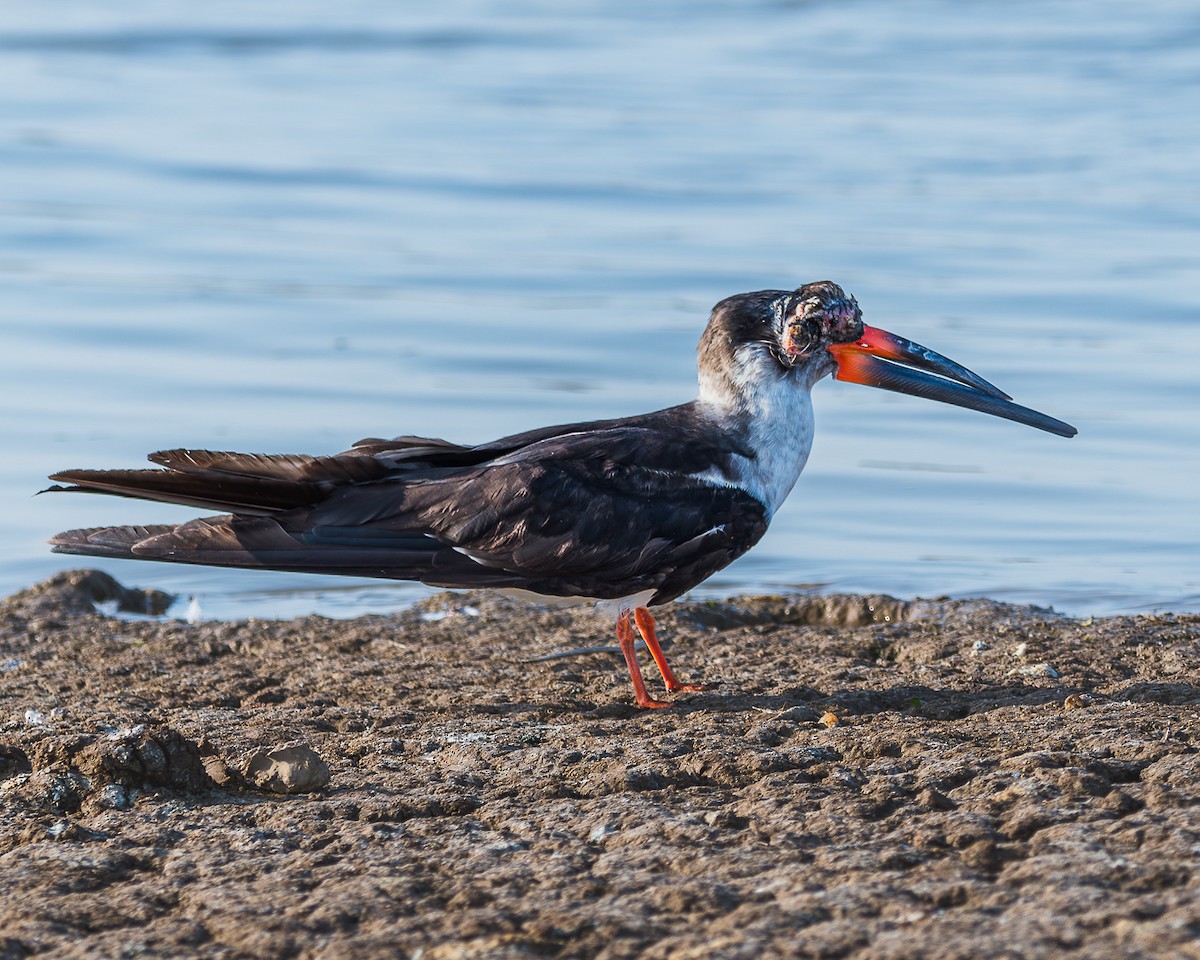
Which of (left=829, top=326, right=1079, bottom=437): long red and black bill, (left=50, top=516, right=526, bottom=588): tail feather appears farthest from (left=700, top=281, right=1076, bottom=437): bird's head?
(left=50, top=516, right=526, bottom=588): tail feather

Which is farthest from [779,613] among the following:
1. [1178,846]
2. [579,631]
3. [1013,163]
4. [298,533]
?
[1013,163]

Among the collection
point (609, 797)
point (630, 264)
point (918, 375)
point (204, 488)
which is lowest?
point (609, 797)

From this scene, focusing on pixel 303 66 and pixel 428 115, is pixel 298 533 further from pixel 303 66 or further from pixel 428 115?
pixel 303 66

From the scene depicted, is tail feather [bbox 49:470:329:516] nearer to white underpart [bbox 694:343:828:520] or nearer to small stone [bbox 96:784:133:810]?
small stone [bbox 96:784:133:810]

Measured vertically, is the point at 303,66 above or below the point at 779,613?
above

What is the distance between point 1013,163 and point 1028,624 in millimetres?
11423

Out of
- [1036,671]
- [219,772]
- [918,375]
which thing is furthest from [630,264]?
[219,772]

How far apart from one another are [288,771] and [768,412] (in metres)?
2.33

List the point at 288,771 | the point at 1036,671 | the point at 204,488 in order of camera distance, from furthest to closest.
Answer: the point at 1036,671
the point at 204,488
the point at 288,771

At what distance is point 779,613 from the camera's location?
294 inches

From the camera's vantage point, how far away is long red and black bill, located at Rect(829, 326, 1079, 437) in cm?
654

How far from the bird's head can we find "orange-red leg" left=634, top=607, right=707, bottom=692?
0.84m

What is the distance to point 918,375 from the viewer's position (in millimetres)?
6570

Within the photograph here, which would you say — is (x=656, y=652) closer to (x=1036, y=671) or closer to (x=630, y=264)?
(x=1036, y=671)
